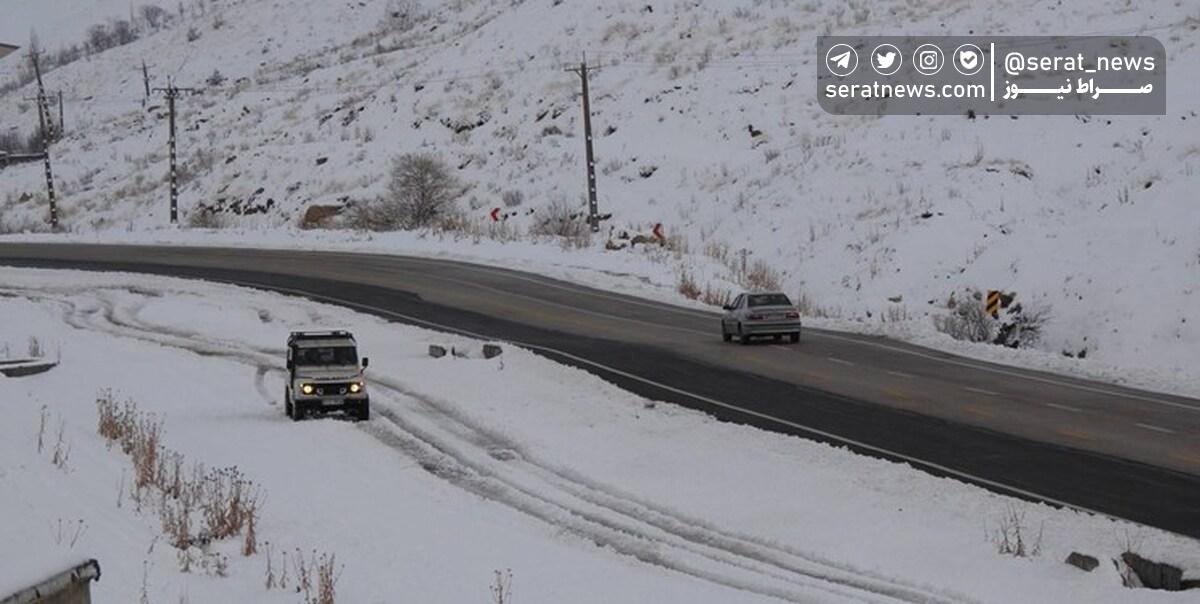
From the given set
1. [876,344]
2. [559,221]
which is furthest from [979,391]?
[559,221]

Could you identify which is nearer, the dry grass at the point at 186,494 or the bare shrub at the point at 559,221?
the dry grass at the point at 186,494

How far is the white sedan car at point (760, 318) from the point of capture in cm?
Result: 3312

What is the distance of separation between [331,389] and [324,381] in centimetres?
21

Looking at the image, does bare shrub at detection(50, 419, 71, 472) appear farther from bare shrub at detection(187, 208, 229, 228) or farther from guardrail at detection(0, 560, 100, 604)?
bare shrub at detection(187, 208, 229, 228)

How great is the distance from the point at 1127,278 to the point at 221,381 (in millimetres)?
22743

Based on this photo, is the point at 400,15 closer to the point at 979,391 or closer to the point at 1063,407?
the point at 979,391

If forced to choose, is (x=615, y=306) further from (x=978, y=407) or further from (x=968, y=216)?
(x=978, y=407)

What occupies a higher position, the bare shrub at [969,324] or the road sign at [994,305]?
the road sign at [994,305]

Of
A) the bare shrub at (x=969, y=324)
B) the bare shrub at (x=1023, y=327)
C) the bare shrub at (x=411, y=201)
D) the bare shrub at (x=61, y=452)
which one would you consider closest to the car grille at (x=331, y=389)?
the bare shrub at (x=61, y=452)

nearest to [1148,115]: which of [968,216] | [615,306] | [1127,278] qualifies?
[968,216]

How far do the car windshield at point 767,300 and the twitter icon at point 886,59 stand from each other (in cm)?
3307

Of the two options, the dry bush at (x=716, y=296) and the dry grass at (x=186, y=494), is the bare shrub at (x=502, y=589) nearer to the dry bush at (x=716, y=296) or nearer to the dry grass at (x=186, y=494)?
the dry grass at (x=186, y=494)

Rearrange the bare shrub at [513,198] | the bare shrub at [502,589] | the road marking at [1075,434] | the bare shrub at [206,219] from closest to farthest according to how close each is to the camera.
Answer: the bare shrub at [502,589], the road marking at [1075,434], the bare shrub at [513,198], the bare shrub at [206,219]

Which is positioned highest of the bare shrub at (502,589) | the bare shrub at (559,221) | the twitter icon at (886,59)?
the twitter icon at (886,59)
